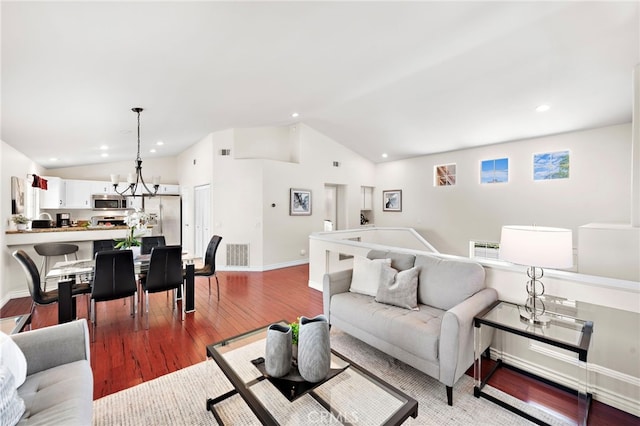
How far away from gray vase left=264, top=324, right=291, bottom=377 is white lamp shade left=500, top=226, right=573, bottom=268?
1.73 meters

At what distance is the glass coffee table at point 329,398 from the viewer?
4.49ft

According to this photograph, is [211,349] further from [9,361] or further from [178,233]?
[178,233]

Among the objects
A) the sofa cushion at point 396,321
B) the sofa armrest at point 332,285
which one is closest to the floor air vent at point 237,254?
the sofa armrest at point 332,285

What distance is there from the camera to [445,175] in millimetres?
7172

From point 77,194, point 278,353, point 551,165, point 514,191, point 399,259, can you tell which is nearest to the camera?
point 278,353

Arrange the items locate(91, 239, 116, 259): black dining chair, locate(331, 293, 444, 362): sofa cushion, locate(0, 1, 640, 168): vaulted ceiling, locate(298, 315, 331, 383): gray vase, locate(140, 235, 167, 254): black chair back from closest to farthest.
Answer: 1. locate(298, 315, 331, 383): gray vase
2. locate(331, 293, 444, 362): sofa cushion
3. locate(0, 1, 640, 168): vaulted ceiling
4. locate(91, 239, 116, 259): black dining chair
5. locate(140, 235, 167, 254): black chair back

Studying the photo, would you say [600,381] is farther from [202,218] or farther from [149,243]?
[202,218]

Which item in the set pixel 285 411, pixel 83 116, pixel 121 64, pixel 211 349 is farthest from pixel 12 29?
pixel 285 411

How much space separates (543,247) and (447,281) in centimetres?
78

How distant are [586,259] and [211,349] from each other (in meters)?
3.30

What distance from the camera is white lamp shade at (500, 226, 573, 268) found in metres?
1.83

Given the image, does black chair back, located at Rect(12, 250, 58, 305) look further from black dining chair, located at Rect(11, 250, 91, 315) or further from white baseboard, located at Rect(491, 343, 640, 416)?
white baseboard, located at Rect(491, 343, 640, 416)

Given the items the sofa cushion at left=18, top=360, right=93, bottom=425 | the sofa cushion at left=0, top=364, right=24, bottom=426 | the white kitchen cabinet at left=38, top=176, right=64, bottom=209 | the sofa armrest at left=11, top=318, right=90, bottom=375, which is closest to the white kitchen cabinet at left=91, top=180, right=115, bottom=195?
the white kitchen cabinet at left=38, top=176, right=64, bottom=209

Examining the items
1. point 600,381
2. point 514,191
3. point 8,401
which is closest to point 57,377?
point 8,401
